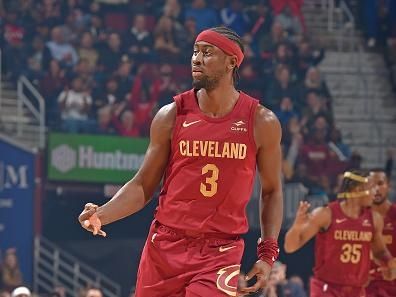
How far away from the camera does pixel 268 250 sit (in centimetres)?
636

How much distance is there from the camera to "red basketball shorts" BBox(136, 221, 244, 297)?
20.4 ft

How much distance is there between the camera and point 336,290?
10.6 meters

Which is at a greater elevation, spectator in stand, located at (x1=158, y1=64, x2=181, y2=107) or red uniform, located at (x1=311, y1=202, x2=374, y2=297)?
spectator in stand, located at (x1=158, y1=64, x2=181, y2=107)

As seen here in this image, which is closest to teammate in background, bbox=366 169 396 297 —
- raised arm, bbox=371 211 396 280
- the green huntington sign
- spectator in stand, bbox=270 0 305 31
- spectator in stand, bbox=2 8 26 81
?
raised arm, bbox=371 211 396 280

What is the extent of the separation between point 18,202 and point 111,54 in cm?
330

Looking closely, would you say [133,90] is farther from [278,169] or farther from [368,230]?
[278,169]

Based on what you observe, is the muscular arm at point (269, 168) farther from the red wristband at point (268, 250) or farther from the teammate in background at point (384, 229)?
the teammate in background at point (384, 229)

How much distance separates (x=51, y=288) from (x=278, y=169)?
10422mm

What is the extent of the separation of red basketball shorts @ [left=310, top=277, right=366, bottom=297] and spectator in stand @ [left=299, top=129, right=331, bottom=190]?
6.65 m

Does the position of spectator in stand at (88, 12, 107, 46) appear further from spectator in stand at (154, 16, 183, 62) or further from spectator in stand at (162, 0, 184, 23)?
spectator in stand at (162, 0, 184, 23)

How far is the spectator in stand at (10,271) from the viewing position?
15227mm

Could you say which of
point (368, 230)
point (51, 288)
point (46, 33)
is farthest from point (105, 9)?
point (368, 230)

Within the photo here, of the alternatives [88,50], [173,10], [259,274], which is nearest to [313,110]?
[173,10]

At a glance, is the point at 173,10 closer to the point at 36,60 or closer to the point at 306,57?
the point at 306,57
